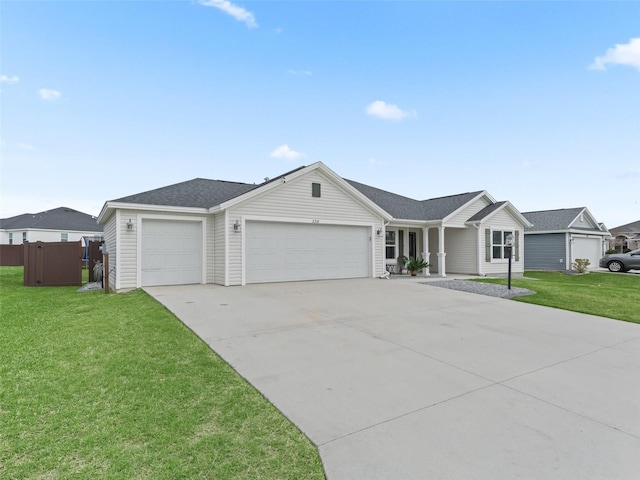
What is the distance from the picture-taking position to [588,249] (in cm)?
2277

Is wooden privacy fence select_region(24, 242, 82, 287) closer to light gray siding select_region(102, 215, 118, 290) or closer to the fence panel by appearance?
light gray siding select_region(102, 215, 118, 290)

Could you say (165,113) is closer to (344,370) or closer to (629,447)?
(344,370)

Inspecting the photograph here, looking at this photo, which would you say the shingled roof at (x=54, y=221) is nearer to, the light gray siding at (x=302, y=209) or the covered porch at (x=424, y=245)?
the light gray siding at (x=302, y=209)

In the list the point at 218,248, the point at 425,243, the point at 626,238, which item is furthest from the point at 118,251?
the point at 626,238

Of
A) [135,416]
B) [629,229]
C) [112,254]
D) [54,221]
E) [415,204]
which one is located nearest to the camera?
[135,416]

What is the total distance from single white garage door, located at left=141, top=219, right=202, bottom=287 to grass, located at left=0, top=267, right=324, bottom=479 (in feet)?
19.0

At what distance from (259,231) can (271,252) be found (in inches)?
34.4

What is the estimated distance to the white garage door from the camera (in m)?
21.8

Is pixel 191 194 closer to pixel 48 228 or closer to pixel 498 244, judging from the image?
pixel 498 244

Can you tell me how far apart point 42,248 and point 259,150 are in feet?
34.2

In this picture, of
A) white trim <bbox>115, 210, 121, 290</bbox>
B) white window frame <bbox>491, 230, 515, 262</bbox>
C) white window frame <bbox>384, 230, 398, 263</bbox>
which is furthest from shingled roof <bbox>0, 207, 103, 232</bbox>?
white window frame <bbox>491, 230, 515, 262</bbox>

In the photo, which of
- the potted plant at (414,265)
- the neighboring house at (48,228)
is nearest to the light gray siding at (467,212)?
the potted plant at (414,265)

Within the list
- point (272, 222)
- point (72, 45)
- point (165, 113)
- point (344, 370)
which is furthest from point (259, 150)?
point (344, 370)

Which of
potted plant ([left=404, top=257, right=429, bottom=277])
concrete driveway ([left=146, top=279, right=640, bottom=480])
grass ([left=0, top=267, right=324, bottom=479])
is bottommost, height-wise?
concrete driveway ([left=146, top=279, right=640, bottom=480])
